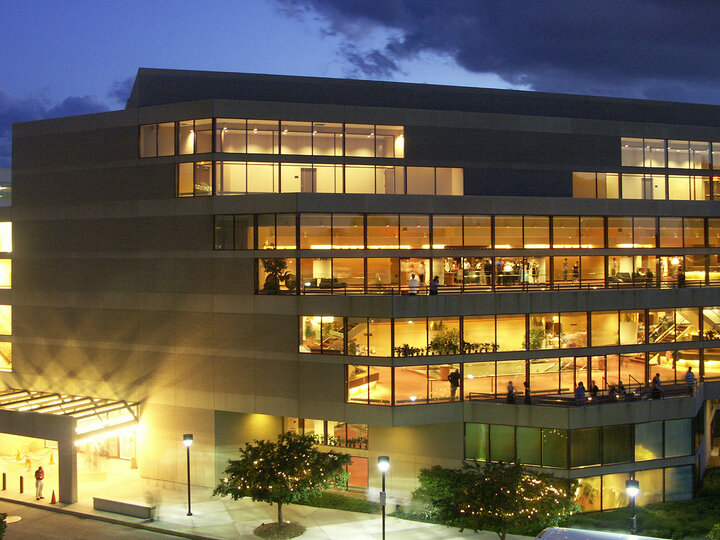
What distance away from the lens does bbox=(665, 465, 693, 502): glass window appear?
117 ft

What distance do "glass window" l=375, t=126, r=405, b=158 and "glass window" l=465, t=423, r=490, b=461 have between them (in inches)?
625

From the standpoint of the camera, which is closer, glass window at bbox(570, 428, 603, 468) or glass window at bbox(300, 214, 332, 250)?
glass window at bbox(570, 428, 603, 468)

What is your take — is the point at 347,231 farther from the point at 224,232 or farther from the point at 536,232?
the point at 536,232

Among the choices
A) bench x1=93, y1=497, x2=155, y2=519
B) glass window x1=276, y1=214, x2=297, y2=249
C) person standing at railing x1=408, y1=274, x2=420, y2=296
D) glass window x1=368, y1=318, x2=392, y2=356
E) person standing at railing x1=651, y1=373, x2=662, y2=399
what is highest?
glass window x1=276, y1=214, x2=297, y2=249

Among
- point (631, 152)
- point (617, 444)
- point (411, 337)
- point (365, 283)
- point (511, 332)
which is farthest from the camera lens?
point (631, 152)

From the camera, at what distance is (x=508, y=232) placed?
3828cm

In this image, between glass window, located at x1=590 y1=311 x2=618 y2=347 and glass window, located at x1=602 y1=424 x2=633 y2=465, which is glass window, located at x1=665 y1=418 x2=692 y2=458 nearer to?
glass window, located at x1=602 y1=424 x2=633 y2=465

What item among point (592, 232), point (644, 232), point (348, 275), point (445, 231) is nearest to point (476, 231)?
point (445, 231)

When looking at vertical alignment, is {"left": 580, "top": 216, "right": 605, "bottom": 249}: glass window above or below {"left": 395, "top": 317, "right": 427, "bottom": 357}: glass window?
above

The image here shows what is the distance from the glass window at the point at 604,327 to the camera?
37.1 meters

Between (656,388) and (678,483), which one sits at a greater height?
(656,388)

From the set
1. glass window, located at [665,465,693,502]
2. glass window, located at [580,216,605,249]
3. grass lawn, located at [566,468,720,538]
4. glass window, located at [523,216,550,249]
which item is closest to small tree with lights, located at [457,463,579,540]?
grass lawn, located at [566,468,720,538]

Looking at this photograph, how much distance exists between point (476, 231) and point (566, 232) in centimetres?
553

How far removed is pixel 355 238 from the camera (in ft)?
120
